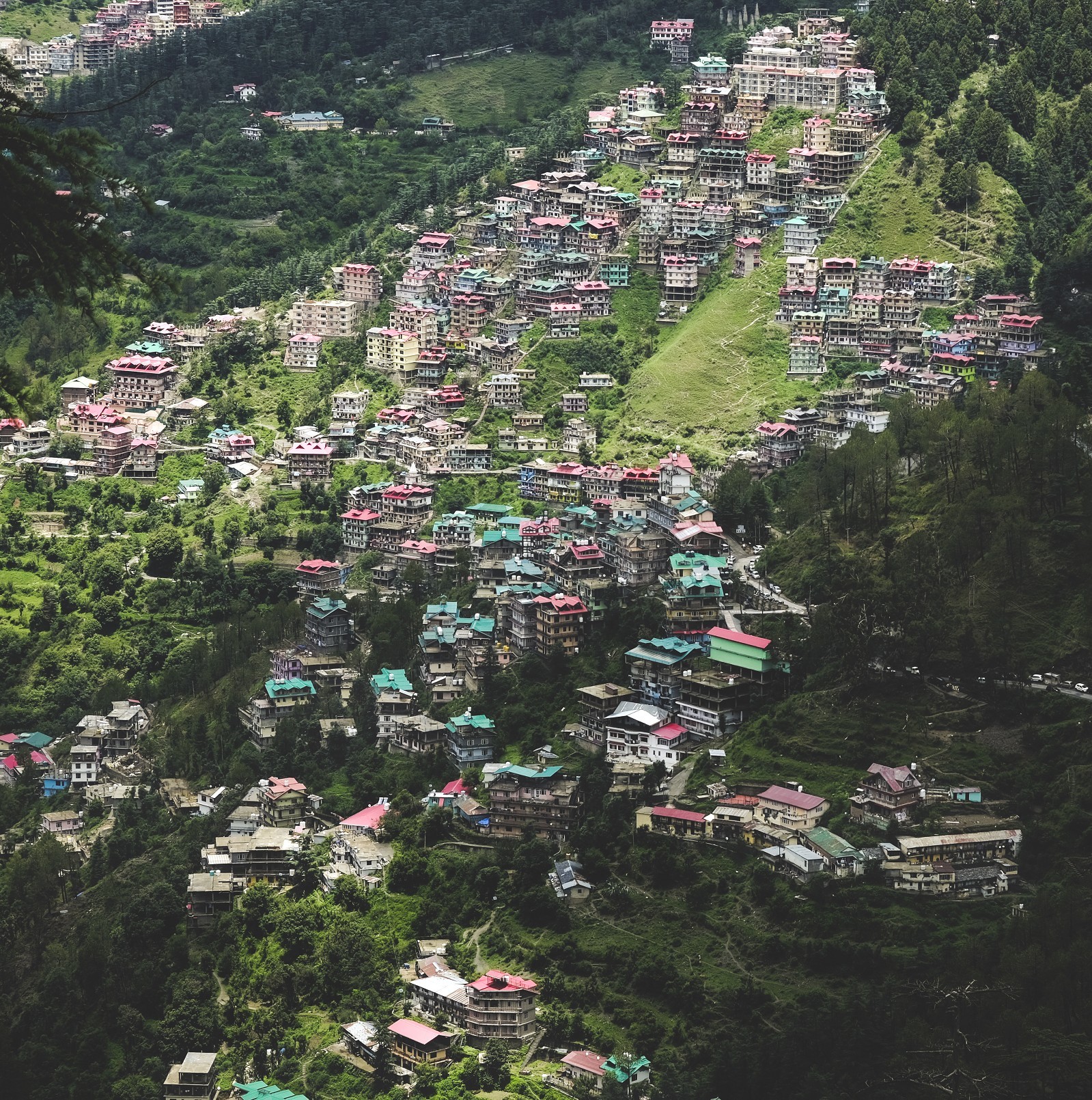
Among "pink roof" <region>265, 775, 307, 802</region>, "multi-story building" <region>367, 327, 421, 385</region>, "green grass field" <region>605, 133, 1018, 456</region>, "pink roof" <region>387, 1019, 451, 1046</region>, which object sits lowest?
"pink roof" <region>265, 775, 307, 802</region>

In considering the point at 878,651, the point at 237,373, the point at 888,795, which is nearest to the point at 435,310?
the point at 237,373

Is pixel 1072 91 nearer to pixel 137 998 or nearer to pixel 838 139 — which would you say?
pixel 838 139

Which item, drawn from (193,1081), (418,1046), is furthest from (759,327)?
(193,1081)

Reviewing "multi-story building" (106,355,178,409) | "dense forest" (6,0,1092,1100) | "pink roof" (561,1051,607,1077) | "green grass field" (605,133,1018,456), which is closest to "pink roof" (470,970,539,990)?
"dense forest" (6,0,1092,1100)

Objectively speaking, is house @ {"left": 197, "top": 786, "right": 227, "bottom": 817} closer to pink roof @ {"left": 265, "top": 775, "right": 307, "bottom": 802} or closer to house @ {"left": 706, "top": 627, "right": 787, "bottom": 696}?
pink roof @ {"left": 265, "top": 775, "right": 307, "bottom": 802}

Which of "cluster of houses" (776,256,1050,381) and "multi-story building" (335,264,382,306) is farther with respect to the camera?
"multi-story building" (335,264,382,306)

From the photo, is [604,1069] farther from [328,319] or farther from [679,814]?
[328,319]

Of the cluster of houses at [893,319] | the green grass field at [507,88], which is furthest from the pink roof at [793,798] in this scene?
the green grass field at [507,88]
